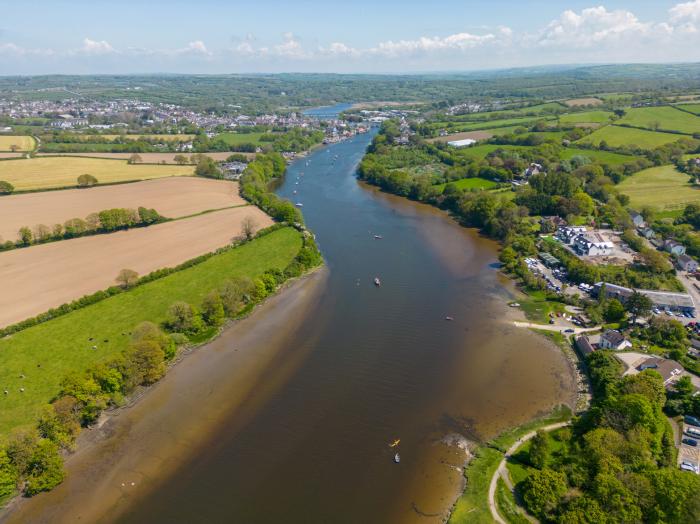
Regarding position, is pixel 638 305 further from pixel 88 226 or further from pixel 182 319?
pixel 88 226

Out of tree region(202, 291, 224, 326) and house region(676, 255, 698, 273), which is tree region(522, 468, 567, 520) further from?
house region(676, 255, 698, 273)

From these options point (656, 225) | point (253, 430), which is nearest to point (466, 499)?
point (253, 430)

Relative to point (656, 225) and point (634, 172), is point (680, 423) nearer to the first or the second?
point (656, 225)

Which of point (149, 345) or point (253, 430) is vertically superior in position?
point (149, 345)

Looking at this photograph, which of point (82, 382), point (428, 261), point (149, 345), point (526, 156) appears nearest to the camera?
point (82, 382)

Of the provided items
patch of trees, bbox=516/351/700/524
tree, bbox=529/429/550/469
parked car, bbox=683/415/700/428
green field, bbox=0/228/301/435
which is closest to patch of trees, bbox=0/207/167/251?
green field, bbox=0/228/301/435

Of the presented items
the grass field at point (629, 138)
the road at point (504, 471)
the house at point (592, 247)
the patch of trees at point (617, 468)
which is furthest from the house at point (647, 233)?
the grass field at point (629, 138)
